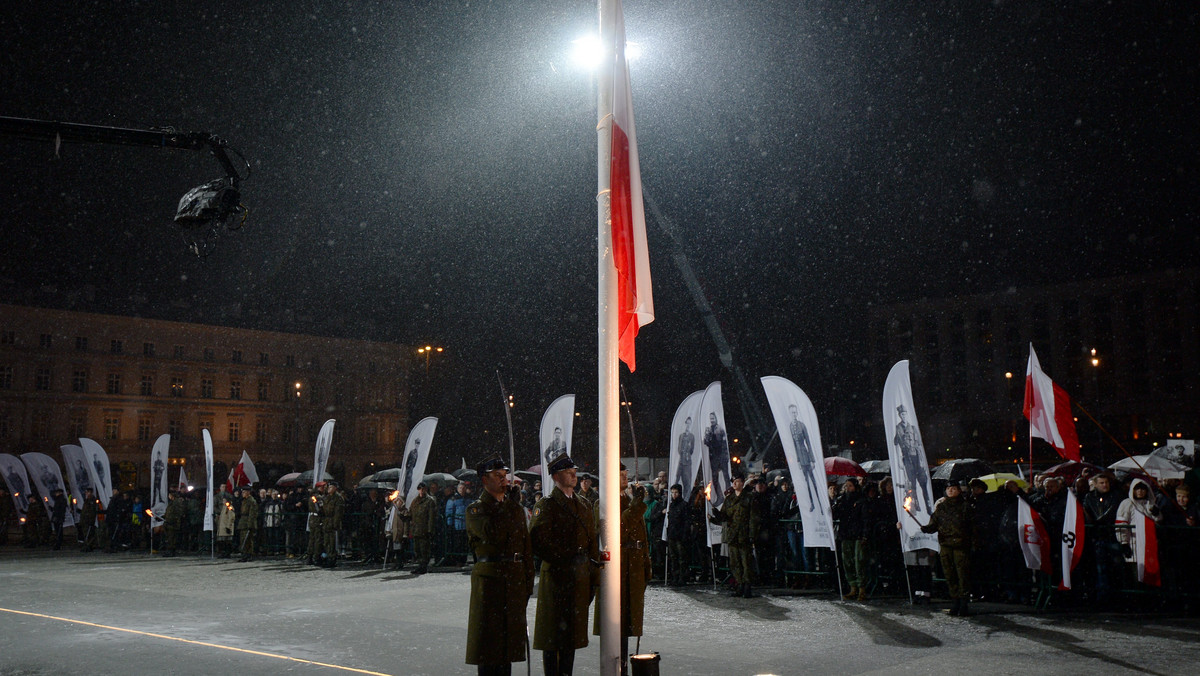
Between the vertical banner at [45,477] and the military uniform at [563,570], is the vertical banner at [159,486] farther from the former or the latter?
the military uniform at [563,570]

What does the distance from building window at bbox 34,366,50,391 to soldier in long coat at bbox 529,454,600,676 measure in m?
75.9

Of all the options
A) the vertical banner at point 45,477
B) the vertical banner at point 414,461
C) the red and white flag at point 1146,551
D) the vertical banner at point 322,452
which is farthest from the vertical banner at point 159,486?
the red and white flag at point 1146,551

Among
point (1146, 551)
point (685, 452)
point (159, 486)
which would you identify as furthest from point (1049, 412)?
point (159, 486)

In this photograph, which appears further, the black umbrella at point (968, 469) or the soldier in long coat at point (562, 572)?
the black umbrella at point (968, 469)

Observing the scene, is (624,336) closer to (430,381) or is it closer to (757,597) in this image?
(757,597)

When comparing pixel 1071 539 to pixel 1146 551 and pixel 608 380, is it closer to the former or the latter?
pixel 1146 551

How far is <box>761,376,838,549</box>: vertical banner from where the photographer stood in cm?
1399

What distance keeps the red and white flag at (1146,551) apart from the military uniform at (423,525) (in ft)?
43.3

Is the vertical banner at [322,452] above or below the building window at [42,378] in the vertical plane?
below

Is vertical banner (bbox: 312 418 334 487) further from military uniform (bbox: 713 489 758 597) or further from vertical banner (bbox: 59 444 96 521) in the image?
military uniform (bbox: 713 489 758 597)

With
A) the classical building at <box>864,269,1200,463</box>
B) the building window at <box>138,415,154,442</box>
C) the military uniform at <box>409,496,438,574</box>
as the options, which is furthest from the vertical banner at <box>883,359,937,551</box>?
the classical building at <box>864,269,1200,463</box>

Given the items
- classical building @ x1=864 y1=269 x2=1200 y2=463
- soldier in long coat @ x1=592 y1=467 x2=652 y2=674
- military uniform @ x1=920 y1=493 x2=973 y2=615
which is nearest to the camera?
soldier in long coat @ x1=592 y1=467 x2=652 y2=674

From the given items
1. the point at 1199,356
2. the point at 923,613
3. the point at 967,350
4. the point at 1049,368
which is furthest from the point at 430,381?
the point at 923,613

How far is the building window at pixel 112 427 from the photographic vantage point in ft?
239
